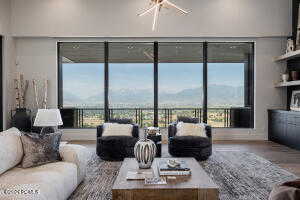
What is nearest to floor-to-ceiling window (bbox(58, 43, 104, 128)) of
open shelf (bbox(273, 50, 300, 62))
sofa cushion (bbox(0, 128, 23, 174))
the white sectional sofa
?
the white sectional sofa

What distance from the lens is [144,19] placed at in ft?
25.6

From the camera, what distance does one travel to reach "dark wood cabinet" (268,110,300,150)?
657cm

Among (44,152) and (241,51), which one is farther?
(241,51)

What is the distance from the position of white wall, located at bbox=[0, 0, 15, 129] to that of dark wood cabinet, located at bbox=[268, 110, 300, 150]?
6759 millimetres

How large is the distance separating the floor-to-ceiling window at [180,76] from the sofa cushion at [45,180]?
4.99 metres

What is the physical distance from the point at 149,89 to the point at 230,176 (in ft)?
13.8

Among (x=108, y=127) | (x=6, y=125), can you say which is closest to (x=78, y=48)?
(x=6, y=125)

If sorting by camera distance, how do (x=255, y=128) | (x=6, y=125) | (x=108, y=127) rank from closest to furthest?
(x=108, y=127)
(x=6, y=125)
(x=255, y=128)

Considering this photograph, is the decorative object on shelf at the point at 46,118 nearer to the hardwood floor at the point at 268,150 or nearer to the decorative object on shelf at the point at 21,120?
the hardwood floor at the point at 268,150

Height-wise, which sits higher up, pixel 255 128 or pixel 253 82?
pixel 253 82

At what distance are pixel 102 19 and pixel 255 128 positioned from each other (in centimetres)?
499

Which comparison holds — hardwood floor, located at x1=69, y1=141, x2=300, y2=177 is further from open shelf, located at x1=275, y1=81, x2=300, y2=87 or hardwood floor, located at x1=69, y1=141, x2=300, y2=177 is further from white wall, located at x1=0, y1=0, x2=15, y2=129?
white wall, located at x1=0, y1=0, x2=15, y2=129

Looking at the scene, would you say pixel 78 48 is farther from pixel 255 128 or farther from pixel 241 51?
Result: pixel 255 128

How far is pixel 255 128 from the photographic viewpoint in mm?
8117
